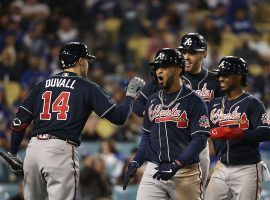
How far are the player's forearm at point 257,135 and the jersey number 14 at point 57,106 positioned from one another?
5.06 feet

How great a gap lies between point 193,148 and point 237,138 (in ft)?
1.92

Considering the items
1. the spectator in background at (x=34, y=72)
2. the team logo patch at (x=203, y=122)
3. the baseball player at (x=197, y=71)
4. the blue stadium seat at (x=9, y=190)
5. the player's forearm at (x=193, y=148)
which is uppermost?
the baseball player at (x=197, y=71)

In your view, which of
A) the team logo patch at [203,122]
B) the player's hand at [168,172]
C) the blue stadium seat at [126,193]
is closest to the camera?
the player's hand at [168,172]

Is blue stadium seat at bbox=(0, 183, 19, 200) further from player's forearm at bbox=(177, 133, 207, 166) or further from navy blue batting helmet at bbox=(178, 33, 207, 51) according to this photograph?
player's forearm at bbox=(177, 133, 207, 166)

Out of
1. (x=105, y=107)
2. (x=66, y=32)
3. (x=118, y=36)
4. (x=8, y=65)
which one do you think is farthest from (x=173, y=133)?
(x=118, y=36)

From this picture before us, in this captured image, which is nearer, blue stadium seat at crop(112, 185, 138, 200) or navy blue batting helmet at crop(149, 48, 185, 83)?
navy blue batting helmet at crop(149, 48, 185, 83)

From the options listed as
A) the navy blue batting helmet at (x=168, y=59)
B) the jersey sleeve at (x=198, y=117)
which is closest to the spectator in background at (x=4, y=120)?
the navy blue batting helmet at (x=168, y=59)

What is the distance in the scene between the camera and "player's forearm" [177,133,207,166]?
6.13m

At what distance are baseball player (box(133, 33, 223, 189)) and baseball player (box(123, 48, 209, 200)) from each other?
0.77 m

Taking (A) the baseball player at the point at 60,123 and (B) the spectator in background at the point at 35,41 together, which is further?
(B) the spectator in background at the point at 35,41

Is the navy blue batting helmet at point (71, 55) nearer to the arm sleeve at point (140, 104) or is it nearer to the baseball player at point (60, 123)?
the baseball player at point (60, 123)

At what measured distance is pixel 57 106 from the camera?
6551 millimetres

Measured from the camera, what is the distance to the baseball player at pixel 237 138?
6.61 meters

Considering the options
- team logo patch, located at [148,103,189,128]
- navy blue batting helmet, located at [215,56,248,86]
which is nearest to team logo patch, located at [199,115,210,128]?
team logo patch, located at [148,103,189,128]
